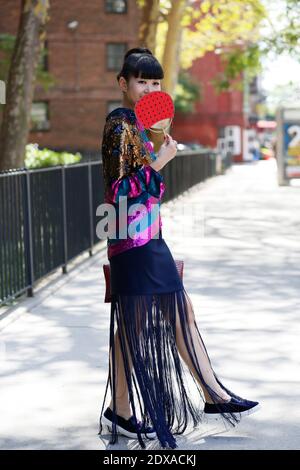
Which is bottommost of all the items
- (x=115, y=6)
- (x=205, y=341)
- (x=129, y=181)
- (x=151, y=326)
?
(x=205, y=341)

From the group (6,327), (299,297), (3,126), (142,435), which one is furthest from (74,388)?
(3,126)

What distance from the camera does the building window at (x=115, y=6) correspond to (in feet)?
169

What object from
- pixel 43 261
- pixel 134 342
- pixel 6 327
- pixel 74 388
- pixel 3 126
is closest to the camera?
pixel 134 342

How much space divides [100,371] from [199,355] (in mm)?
1749

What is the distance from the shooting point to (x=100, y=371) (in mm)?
6832

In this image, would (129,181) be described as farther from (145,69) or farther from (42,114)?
(42,114)

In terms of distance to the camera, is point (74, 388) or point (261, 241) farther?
point (261, 241)

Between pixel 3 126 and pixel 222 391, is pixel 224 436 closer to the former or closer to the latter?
pixel 222 391

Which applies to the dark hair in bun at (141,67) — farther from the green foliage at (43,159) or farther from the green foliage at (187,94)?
the green foliage at (187,94)

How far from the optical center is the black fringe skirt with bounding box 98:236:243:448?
506 cm

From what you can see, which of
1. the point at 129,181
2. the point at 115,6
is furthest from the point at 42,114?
the point at 129,181

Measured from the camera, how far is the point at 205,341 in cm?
780

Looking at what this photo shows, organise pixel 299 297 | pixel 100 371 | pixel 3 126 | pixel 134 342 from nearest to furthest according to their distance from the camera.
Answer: pixel 134 342
pixel 100 371
pixel 299 297
pixel 3 126

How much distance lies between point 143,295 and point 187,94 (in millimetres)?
61020
